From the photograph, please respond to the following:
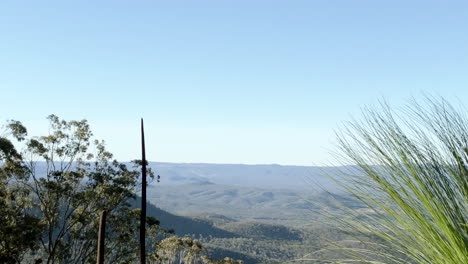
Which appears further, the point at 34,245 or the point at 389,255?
the point at 34,245

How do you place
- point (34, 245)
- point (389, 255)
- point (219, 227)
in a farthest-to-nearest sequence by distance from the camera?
point (219, 227) < point (34, 245) < point (389, 255)

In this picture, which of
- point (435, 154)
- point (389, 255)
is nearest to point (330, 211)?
point (389, 255)

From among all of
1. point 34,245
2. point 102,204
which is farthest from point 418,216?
point 102,204

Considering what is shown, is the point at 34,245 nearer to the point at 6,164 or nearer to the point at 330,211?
the point at 6,164

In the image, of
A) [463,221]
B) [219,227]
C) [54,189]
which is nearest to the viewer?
[463,221]

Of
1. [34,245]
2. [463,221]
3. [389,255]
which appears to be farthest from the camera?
[34,245]

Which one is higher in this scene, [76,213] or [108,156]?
[108,156]

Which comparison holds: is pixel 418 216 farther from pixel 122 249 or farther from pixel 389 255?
pixel 122 249

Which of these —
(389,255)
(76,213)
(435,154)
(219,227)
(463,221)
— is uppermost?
(435,154)

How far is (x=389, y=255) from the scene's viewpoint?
4.78 ft

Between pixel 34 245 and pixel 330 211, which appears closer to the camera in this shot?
pixel 330 211

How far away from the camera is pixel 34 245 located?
53.0 ft

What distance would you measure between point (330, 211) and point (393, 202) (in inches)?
10.5

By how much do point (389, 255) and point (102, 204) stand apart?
18465mm
